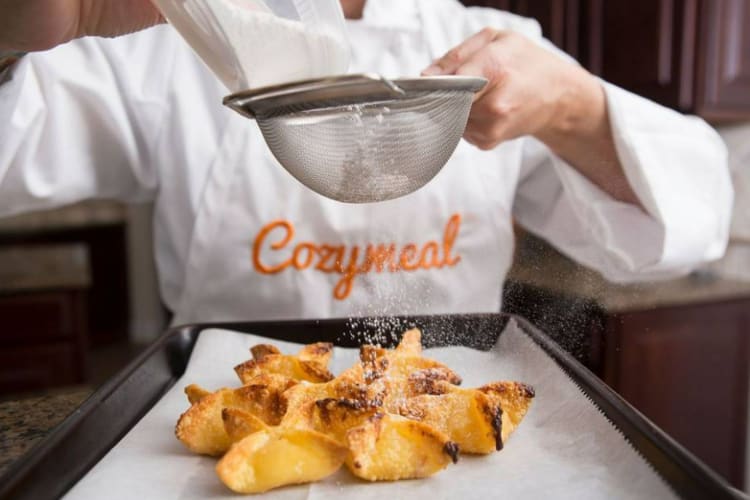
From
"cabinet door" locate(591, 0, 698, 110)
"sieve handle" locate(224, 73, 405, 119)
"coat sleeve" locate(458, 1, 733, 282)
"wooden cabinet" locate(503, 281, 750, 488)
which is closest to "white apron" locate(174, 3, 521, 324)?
"coat sleeve" locate(458, 1, 733, 282)

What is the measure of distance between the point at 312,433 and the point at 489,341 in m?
0.38

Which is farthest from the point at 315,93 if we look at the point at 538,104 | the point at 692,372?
the point at 692,372

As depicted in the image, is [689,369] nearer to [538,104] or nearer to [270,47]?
[538,104]

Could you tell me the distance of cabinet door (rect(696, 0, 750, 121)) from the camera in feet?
5.79

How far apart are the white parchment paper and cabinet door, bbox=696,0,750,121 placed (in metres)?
1.40

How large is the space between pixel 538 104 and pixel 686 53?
1.10 metres

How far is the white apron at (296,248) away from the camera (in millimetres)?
1059

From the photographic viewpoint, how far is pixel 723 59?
179cm

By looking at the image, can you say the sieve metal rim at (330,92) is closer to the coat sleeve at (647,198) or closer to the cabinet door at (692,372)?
the coat sleeve at (647,198)

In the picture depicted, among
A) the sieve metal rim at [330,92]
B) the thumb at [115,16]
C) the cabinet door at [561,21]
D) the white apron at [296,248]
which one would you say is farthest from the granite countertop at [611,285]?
the cabinet door at [561,21]

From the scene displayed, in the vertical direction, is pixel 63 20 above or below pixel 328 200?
above

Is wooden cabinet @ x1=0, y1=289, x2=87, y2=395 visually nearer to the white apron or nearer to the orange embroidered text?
the white apron

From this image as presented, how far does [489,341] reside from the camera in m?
0.85

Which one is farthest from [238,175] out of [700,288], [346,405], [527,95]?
[700,288]
